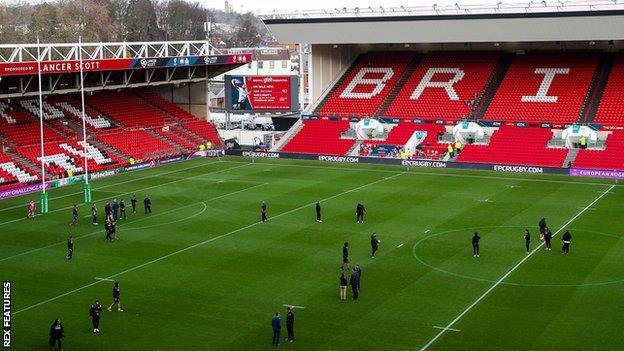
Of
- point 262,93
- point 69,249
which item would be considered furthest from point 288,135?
point 69,249

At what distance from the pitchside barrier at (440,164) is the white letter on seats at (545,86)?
11.7 meters

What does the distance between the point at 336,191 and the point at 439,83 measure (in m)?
26.5

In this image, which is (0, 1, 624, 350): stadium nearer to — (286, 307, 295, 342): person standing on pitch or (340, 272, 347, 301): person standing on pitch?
(286, 307, 295, 342): person standing on pitch

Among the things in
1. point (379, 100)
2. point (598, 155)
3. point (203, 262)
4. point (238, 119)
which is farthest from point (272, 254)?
point (238, 119)

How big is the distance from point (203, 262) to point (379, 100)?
4394 centimetres

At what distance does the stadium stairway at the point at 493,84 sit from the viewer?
72938 millimetres

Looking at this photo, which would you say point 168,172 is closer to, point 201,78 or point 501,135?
point 201,78

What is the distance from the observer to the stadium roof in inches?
2594

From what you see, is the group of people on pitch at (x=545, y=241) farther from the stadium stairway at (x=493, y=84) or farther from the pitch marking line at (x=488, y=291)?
the stadium stairway at (x=493, y=84)

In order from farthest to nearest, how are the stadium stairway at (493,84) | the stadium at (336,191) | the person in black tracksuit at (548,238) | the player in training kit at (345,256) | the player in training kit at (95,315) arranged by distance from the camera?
the stadium stairway at (493,84), the person in black tracksuit at (548,238), the player in training kit at (345,256), the stadium at (336,191), the player in training kit at (95,315)

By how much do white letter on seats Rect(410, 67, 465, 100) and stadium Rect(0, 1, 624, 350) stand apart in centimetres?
29

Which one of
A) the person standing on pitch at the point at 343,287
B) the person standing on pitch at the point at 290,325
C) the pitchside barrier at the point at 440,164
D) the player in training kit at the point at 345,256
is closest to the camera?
the person standing on pitch at the point at 290,325

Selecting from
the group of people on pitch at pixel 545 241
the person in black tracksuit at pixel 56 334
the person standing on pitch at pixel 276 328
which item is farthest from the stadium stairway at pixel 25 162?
the person standing on pitch at pixel 276 328

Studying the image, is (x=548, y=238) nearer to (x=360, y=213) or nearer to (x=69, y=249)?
(x=360, y=213)
